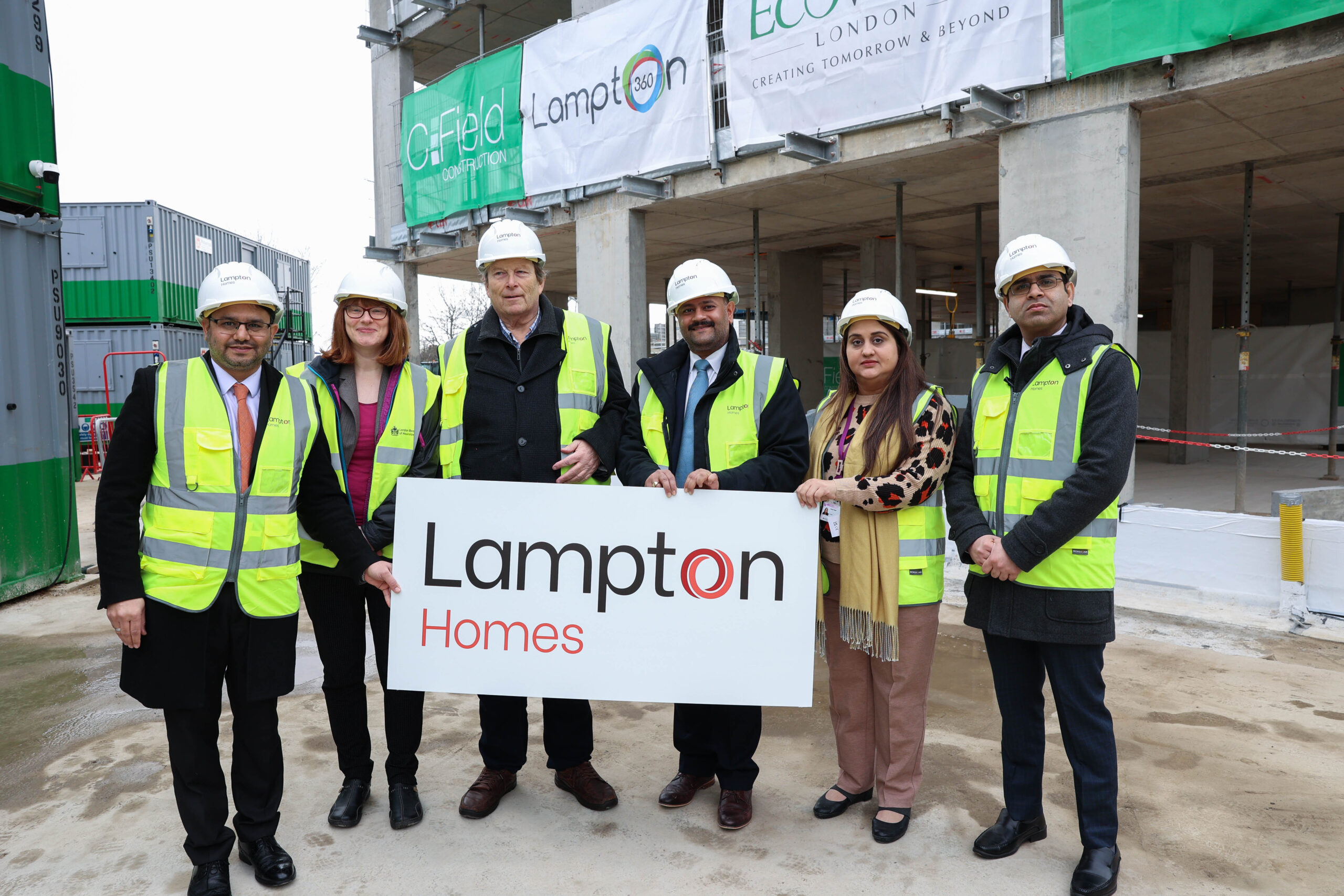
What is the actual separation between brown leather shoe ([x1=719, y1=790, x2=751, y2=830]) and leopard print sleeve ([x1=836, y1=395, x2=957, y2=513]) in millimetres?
1210

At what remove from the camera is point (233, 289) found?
9.37ft

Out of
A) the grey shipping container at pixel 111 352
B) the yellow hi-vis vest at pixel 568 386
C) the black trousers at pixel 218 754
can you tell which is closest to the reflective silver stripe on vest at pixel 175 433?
the black trousers at pixel 218 754

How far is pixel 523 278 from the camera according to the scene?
3414 mm

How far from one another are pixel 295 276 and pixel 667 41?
16.5m

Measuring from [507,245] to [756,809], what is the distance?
241 centimetres

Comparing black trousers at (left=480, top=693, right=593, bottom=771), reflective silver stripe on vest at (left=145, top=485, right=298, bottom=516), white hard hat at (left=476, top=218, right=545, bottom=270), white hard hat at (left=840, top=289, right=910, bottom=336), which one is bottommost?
black trousers at (left=480, top=693, right=593, bottom=771)

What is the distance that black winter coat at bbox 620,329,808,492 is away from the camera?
10.7 feet

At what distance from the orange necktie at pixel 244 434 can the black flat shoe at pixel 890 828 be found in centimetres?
251

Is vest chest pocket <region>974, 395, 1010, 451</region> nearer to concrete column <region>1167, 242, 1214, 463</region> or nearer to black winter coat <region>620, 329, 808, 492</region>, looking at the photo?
black winter coat <region>620, 329, 808, 492</region>

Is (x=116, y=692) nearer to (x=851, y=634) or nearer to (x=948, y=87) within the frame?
(x=851, y=634)

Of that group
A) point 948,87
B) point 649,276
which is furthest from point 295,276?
point 948,87

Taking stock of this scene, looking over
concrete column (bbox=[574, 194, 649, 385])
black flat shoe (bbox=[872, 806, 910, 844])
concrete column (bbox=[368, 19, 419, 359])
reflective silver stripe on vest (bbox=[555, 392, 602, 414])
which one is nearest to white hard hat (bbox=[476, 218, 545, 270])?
reflective silver stripe on vest (bbox=[555, 392, 602, 414])

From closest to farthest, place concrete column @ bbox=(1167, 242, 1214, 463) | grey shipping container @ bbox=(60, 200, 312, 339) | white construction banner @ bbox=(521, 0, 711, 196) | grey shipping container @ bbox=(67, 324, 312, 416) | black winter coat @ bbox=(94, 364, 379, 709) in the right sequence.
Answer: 1. black winter coat @ bbox=(94, 364, 379, 709)
2. white construction banner @ bbox=(521, 0, 711, 196)
3. concrete column @ bbox=(1167, 242, 1214, 463)
4. grey shipping container @ bbox=(60, 200, 312, 339)
5. grey shipping container @ bbox=(67, 324, 312, 416)

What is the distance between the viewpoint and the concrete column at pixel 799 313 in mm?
16138
